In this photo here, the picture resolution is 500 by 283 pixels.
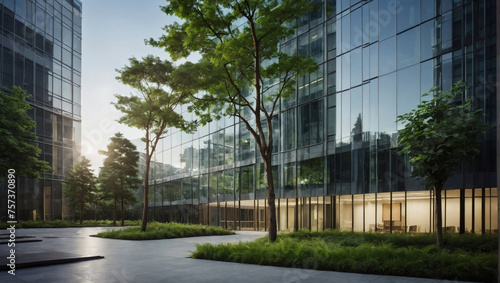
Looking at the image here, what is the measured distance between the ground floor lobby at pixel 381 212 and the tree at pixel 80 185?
66.1 ft

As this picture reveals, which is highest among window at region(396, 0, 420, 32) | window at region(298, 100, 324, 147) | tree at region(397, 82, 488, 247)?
window at region(396, 0, 420, 32)

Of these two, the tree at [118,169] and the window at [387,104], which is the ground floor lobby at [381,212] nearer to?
the window at [387,104]

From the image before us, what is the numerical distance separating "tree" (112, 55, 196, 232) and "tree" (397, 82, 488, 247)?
1462cm

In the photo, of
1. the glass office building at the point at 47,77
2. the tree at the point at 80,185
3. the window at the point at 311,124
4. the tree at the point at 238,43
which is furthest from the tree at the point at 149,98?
the tree at the point at 80,185

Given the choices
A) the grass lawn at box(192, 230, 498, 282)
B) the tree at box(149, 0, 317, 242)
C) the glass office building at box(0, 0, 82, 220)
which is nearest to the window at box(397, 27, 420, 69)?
the tree at box(149, 0, 317, 242)

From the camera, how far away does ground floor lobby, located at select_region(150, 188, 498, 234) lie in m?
20.4

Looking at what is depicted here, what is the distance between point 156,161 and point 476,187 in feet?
163

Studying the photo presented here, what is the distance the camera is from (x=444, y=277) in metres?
9.63

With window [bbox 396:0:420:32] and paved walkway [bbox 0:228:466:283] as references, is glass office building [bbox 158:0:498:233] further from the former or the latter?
paved walkway [bbox 0:228:466:283]

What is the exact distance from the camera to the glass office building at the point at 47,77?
4131cm

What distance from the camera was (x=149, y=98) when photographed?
27.5 metres

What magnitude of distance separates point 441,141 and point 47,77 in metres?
45.8

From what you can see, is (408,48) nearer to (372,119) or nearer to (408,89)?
(408,89)

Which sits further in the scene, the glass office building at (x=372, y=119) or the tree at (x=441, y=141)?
the glass office building at (x=372, y=119)
